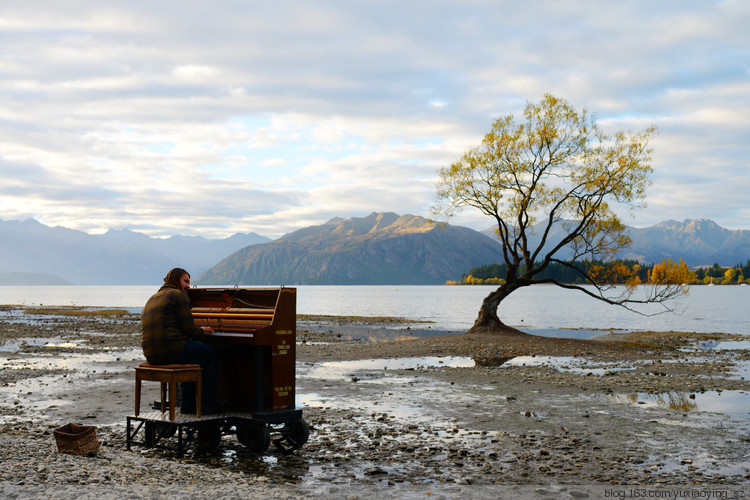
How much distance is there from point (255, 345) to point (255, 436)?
5.72 ft

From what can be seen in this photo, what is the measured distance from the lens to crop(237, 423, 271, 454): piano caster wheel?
474 inches

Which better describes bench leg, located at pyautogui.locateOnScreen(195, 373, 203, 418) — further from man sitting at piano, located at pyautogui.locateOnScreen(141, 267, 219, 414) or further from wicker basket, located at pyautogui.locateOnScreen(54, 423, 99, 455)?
wicker basket, located at pyautogui.locateOnScreen(54, 423, 99, 455)

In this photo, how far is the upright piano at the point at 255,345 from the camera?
1238 centimetres

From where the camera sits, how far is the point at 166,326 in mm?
12219

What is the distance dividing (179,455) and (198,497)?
312cm

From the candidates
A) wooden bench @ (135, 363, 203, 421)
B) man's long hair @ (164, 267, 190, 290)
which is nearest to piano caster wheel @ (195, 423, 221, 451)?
wooden bench @ (135, 363, 203, 421)

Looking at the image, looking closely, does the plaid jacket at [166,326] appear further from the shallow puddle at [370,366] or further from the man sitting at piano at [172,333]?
the shallow puddle at [370,366]

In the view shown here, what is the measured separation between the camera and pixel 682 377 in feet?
76.2

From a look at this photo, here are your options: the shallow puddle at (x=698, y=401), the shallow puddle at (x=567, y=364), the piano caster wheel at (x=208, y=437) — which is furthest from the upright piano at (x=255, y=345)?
the shallow puddle at (x=567, y=364)

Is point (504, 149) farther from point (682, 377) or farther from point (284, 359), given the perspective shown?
point (284, 359)

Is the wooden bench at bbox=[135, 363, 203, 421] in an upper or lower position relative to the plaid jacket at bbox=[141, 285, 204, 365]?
lower

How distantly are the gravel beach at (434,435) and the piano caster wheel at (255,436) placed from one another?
0.62 ft

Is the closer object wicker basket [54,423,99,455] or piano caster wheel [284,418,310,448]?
wicker basket [54,423,99,455]

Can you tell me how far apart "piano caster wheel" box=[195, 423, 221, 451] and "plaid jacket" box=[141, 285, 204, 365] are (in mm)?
1483
